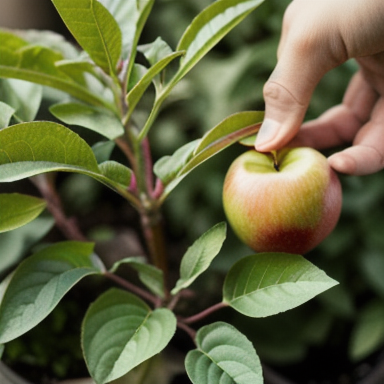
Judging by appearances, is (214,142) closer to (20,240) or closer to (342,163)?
(342,163)

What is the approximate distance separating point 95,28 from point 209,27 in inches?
5.2

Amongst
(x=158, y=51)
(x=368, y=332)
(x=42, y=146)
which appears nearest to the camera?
(x=42, y=146)

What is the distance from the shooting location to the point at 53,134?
1.38 ft

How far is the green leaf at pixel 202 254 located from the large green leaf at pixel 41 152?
4.9 inches

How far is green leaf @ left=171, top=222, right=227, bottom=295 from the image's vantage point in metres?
0.48

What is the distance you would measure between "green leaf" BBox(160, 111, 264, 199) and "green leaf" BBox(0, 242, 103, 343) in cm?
13

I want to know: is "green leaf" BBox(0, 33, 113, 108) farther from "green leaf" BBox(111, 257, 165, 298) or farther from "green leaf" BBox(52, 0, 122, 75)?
"green leaf" BBox(111, 257, 165, 298)

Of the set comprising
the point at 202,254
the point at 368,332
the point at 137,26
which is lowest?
the point at 368,332

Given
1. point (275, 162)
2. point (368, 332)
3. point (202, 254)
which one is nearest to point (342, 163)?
point (275, 162)

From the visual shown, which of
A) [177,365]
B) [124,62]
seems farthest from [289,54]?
[177,365]

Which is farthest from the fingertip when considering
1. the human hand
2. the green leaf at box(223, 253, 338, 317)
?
the green leaf at box(223, 253, 338, 317)

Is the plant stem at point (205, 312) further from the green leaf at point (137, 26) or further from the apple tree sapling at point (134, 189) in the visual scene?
the green leaf at point (137, 26)

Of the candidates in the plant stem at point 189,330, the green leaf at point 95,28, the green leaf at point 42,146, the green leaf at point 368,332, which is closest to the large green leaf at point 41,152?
the green leaf at point 42,146

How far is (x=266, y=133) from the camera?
1.71ft
